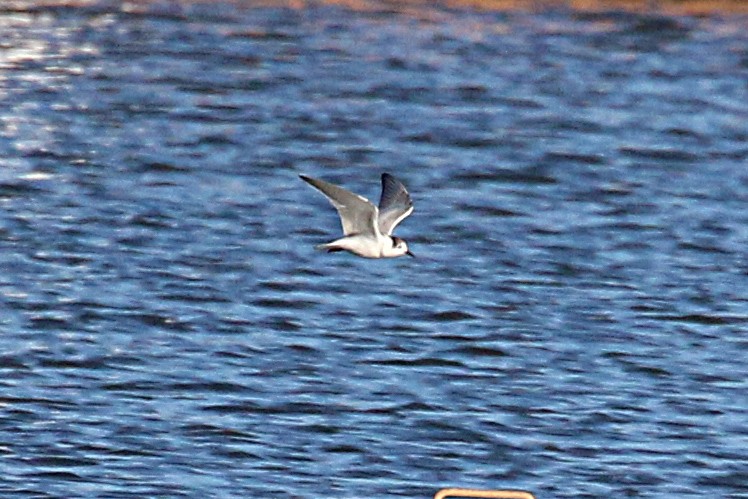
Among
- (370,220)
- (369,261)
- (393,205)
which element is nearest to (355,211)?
(370,220)

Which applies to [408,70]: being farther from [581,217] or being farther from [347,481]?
[347,481]

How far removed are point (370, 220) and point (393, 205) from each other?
1.87 feet

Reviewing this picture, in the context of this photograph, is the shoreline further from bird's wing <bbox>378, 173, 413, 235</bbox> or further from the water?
bird's wing <bbox>378, 173, 413, 235</bbox>

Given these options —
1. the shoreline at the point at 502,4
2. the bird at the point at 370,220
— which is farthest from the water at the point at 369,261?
the bird at the point at 370,220

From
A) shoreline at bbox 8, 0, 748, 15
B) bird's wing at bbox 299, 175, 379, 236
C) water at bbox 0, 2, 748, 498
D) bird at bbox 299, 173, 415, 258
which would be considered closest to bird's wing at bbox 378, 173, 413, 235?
bird at bbox 299, 173, 415, 258

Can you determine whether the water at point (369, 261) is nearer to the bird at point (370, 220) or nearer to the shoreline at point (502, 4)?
the shoreline at point (502, 4)

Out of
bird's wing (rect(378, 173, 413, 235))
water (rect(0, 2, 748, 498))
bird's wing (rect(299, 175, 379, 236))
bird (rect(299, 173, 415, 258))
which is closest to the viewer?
bird's wing (rect(299, 175, 379, 236))

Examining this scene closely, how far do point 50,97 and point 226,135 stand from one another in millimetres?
2496

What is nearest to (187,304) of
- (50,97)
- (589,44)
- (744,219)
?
(744,219)

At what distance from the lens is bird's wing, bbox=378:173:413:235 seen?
10.9 m

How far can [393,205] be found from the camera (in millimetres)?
11023

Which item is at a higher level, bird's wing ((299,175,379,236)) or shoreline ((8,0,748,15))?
shoreline ((8,0,748,15))

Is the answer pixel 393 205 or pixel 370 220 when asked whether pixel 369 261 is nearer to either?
pixel 393 205

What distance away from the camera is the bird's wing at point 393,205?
35.9 feet
